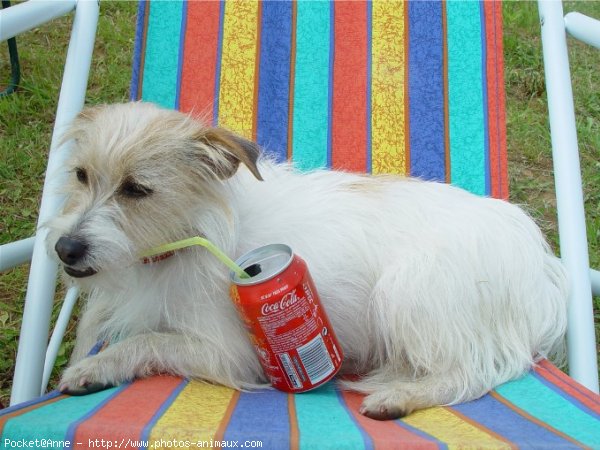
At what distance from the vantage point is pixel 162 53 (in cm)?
313

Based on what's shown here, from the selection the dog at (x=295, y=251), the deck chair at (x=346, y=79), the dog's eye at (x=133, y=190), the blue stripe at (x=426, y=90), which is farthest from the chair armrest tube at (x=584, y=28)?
the dog's eye at (x=133, y=190)

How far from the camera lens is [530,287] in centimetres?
229

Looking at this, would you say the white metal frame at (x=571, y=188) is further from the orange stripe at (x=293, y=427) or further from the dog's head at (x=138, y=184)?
the dog's head at (x=138, y=184)

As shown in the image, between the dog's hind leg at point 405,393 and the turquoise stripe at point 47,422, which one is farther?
the dog's hind leg at point 405,393

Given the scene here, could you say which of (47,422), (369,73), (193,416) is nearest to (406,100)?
(369,73)

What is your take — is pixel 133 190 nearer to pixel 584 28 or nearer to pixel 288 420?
pixel 288 420

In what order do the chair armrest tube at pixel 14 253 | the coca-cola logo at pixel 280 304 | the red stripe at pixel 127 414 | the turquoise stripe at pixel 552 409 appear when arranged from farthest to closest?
the chair armrest tube at pixel 14 253 → the coca-cola logo at pixel 280 304 → the turquoise stripe at pixel 552 409 → the red stripe at pixel 127 414

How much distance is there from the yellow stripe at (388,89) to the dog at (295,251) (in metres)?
0.72

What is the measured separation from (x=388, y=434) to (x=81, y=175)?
1164mm

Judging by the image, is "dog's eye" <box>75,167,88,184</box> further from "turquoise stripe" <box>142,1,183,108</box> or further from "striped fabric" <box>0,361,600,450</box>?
"turquoise stripe" <box>142,1,183,108</box>

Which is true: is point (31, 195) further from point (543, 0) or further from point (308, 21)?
point (543, 0)

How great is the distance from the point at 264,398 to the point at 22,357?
0.84 meters

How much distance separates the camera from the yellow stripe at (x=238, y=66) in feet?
10.3

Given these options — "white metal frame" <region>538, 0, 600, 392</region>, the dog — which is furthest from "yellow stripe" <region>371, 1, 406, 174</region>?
the dog
